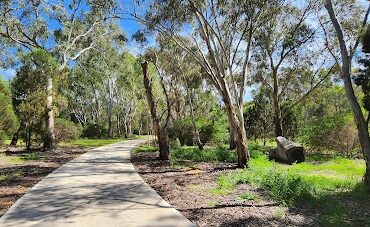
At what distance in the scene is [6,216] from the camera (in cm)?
729

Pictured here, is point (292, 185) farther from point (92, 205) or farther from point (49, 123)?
point (49, 123)

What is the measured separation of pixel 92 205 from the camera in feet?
26.9

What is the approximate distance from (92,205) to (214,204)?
101 inches

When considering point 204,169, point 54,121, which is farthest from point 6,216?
point 54,121

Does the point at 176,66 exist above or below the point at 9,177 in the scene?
above

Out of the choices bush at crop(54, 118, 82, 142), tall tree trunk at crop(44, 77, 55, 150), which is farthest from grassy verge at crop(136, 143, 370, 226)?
bush at crop(54, 118, 82, 142)

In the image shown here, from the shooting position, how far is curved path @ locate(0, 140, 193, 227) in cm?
689

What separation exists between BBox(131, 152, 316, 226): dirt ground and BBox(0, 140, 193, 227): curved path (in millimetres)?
368

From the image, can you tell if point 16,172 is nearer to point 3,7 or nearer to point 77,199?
point 77,199

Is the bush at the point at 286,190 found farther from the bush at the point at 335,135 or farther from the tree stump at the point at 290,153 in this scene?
the bush at the point at 335,135

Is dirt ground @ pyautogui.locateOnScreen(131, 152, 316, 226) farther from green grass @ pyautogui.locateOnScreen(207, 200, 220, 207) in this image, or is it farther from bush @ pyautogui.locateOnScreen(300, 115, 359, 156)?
bush @ pyautogui.locateOnScreen(300, 115, 359, 156)

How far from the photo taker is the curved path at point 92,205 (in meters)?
6.89

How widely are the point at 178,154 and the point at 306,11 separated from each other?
40.6 ft

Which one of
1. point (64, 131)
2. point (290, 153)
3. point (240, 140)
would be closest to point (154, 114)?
point (240, 140)
